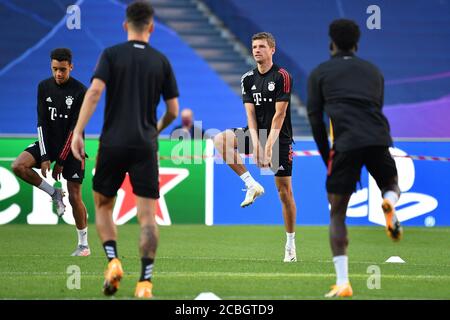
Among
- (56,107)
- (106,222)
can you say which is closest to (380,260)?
(56,107)

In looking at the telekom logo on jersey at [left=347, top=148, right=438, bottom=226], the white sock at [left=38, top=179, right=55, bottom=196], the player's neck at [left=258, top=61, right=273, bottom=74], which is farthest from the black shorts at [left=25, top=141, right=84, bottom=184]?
the telekom logo on jersey at [left=347, top=148, right=438, bottom=226]

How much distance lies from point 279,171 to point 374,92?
387 cm

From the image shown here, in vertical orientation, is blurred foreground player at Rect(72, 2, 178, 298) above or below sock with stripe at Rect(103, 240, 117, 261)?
above

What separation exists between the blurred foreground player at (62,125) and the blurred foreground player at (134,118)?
13.5 feet

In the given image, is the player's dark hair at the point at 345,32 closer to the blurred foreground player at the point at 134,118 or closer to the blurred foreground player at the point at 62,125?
the blurred foreground player at the point at 134,118

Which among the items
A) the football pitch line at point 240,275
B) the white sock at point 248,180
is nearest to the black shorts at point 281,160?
the white sock at point 248,180

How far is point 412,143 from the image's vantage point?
18969mm

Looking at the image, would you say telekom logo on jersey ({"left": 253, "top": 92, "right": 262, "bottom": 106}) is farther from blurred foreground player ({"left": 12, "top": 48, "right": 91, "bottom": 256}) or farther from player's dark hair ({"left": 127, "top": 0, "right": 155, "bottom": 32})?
player's dark hair ({"left": 127, "top": 0, "right": 155, "bottom": 32})

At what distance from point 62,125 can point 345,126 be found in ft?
17.2

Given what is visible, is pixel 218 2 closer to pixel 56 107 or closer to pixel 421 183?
pixel 421 183

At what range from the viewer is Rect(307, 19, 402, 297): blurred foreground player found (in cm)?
883

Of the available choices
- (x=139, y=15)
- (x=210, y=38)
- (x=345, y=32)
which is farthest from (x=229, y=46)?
(x=139, y=15)

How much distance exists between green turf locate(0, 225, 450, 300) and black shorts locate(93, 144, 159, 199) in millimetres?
885
